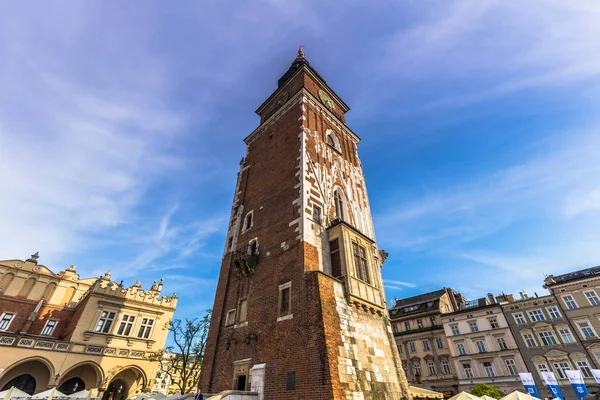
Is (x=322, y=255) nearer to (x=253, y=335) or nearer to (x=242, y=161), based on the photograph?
(x=253, y=335)

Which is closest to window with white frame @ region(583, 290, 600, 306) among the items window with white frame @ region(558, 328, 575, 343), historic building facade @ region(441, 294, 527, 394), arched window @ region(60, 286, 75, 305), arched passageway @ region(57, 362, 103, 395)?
window with white frame @ region(558, 328, 575, 343)

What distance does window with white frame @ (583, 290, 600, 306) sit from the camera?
1350 inches

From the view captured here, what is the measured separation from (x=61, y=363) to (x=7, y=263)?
1269 cm

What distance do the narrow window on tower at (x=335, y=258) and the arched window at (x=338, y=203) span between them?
3.19 m

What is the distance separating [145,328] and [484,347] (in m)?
43.7

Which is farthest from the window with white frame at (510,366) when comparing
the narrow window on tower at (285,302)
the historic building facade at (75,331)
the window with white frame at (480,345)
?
the historic building facade at (75,331)

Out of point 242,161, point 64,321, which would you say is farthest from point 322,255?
point 64,321

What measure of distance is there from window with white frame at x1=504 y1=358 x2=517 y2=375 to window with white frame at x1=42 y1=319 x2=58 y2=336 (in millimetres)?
53578

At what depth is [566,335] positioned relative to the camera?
114 ft

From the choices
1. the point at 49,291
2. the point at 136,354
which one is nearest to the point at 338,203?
the point at 136,354

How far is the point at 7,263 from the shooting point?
28.7m

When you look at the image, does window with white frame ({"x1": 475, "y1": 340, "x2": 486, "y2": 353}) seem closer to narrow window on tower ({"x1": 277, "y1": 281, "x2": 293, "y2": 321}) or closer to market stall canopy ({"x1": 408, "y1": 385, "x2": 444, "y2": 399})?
market stall canopy ({"x1": 408, "y1": 385, "x2": 444, "y2": 399})

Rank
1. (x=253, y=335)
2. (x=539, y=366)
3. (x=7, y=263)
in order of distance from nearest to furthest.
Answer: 1. (x=253, y=335)
2. (x=7, y=263)
3. (x=539, y=366)

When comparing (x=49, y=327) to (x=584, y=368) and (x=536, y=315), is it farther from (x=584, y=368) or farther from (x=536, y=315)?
(x=584, y=368)
